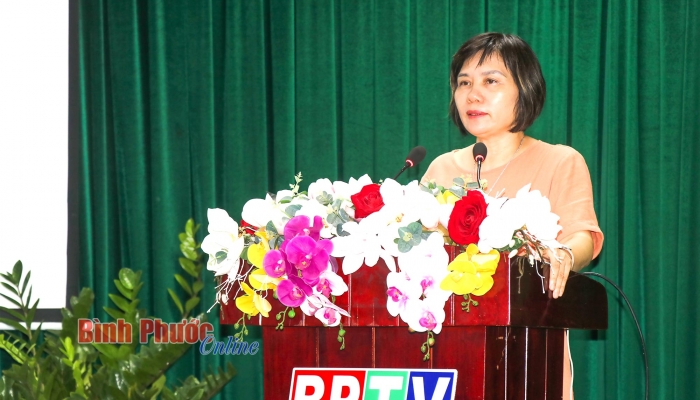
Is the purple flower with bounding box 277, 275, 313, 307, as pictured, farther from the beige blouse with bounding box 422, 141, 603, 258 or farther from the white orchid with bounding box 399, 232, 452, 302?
the beige blouse with bounding box 422, 141, 603, 258

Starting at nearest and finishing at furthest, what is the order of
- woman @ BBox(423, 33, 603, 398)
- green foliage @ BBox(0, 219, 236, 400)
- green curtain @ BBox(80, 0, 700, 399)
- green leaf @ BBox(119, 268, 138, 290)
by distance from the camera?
green foliage @ BBox(0, 219, 236, 400) → green leaf @ BBox(119, 268, 138, 290) → woman @ BBox(423, 33, 603, 398) → green curtain @ BBox(80, 0, 700, 399)

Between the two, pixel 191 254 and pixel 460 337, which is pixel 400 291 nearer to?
pixel 460 337

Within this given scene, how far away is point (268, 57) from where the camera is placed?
151 inches

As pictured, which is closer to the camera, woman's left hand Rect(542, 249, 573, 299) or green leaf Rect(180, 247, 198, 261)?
green leaf Rect(180, 247, 198, 261)

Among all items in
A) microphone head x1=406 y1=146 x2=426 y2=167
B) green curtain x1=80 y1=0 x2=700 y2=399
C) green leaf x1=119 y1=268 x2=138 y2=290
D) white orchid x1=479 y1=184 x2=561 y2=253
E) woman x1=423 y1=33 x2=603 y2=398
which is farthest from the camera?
green curtain x1=80 y1=0 x2=700 y2=399

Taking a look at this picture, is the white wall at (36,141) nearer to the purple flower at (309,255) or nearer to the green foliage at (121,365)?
the green foliage at (121,365)

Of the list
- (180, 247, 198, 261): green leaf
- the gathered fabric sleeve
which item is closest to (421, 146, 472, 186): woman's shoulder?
the gathered fabric sleeve

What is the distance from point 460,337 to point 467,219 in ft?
0.70

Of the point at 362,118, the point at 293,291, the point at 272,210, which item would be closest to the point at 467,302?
the point at 293,291

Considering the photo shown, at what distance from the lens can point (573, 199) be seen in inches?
76.9

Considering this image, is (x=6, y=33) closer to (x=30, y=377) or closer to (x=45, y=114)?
(x=45, y=114)

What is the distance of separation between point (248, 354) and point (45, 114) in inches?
60.0

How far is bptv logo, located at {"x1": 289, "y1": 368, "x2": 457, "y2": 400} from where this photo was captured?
1.41m

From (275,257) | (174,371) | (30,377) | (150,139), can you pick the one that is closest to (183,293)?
(174,371)
